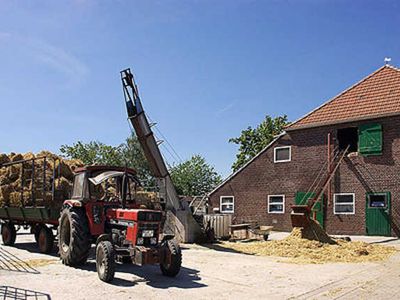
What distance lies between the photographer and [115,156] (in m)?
57.9

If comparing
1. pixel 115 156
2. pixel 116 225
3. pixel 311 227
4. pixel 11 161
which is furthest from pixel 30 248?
pixel 115 156

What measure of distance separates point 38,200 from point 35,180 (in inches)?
31.4

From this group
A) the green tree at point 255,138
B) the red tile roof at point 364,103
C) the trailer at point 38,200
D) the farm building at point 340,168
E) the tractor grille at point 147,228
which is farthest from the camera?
the green tree at point 255,138

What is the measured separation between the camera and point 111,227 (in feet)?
36.4

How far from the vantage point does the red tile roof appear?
21.7 m

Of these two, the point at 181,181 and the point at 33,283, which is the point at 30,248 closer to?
the point at 33,283

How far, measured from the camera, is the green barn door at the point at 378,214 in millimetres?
20750

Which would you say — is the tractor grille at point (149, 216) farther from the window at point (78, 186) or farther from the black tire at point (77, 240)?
the window at point (78, 186)

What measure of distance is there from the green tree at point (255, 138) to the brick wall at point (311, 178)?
922 inches

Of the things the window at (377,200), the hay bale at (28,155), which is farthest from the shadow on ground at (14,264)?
the window at (377,200)

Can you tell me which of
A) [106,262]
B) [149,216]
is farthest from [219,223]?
[106,262]

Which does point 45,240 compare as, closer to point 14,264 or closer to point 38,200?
point 38,200

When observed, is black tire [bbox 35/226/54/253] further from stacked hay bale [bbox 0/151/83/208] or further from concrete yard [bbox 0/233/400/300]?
concrete yard [bbox 0/233/400/300]

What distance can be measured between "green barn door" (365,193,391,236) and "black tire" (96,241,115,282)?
15.6 metres
